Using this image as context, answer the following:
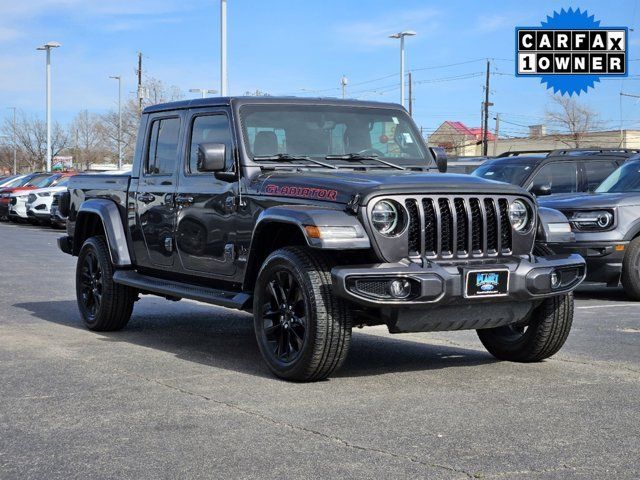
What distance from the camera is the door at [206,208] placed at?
7754mm

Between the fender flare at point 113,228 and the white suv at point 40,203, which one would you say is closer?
the fender flare at point 113,228

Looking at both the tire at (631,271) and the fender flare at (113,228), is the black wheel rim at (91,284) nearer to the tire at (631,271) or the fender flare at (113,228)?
the fender flare at (113,228)

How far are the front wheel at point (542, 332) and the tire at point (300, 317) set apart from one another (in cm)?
153

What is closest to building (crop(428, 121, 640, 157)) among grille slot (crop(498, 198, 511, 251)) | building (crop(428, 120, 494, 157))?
building (crop(428, 120, 494, 157))

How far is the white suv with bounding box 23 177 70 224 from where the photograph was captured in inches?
1234

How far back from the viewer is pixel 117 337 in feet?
29.9

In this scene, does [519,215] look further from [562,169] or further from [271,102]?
[562,169]

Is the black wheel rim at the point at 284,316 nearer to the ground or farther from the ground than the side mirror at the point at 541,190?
nearer to the ground

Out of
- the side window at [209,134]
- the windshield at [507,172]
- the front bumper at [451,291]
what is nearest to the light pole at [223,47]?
the windshield at [507,172]

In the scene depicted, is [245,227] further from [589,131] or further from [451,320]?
[589,131]

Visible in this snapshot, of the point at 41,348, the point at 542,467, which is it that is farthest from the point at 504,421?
the point at 41,348

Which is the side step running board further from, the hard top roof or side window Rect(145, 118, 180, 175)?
the hard top roof

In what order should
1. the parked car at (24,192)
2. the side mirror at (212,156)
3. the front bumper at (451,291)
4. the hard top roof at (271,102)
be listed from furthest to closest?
the parked car at (24,192)
the hard top roof at (271,102)
the side mirror at (212,156)
the front bumper at (451,291)

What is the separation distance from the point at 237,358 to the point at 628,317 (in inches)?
178
